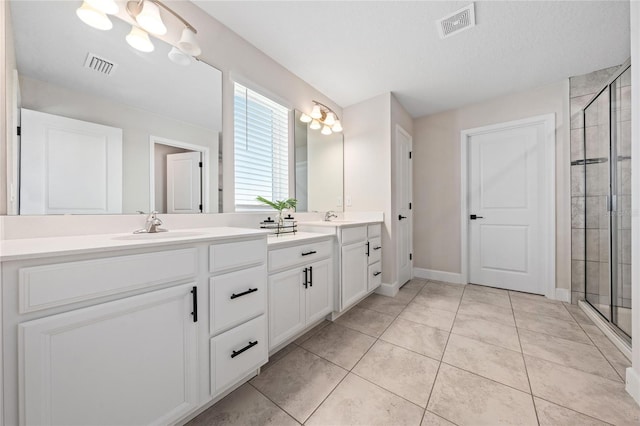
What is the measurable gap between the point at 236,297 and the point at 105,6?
1614 mm

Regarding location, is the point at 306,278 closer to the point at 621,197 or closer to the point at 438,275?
the point at 438,275

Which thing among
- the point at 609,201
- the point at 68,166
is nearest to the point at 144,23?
the point at 68,166

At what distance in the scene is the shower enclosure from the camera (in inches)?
68.3

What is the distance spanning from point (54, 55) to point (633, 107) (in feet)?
9.71

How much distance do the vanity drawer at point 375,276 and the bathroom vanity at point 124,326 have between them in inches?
58.9

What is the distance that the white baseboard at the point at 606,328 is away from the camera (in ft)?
5.10

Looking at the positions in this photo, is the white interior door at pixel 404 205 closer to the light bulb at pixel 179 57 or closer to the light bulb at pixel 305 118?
the light bulb at pixel 305 118

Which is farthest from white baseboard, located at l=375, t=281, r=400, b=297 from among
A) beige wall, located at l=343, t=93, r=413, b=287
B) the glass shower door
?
the glass shower door

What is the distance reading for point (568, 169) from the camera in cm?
249

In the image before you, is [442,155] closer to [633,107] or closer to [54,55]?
[633,107]

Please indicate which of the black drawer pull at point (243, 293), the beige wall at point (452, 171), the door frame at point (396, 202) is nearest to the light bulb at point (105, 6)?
the black drawer pull at point (243, 293)

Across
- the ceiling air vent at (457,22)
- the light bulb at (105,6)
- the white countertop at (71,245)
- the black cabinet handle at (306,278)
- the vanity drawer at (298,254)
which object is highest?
the ceiling air vent at (457,22)

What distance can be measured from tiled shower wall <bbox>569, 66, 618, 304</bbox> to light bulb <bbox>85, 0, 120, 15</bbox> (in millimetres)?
3941

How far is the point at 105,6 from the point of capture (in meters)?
1.17
